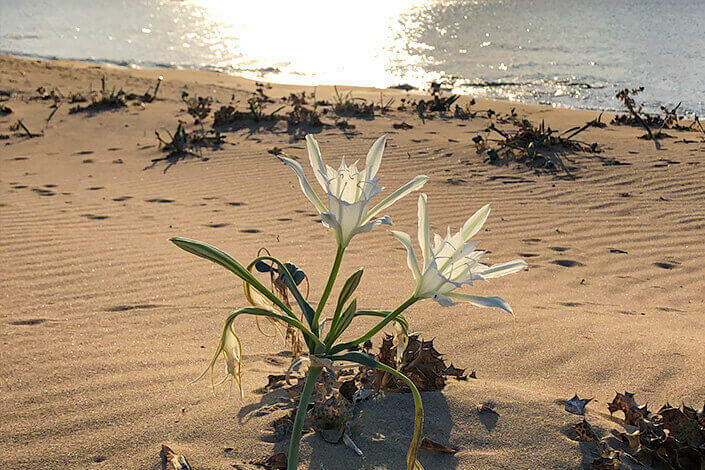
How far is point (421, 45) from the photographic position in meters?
22.9

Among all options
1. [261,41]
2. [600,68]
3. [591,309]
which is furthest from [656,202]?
[261,41]

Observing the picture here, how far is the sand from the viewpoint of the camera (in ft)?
7.13

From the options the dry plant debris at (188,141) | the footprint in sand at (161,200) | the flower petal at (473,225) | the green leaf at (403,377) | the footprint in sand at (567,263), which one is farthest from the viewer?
the dry plant debris at (188,141)

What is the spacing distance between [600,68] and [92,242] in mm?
16473

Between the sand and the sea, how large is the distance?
271 inches

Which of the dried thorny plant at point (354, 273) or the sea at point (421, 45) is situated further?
the sea at point (421, 45)

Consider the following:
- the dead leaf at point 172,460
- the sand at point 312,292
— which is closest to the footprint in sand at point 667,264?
the sand at point 312,292

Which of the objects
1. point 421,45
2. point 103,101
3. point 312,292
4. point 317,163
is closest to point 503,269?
point 317,163

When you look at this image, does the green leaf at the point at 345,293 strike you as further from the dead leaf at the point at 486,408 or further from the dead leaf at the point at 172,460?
the dead leaf at the point at 486,408

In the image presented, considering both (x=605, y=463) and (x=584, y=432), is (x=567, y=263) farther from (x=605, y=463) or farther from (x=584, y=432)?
(x=605, y=463)

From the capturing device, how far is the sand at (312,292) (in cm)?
217

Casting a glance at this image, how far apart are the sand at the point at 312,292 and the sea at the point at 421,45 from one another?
687 cm

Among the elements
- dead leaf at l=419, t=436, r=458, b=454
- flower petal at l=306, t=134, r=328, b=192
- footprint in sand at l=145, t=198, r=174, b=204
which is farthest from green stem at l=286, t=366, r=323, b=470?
footprint in sand at l=145, t=198, r=174, b=204

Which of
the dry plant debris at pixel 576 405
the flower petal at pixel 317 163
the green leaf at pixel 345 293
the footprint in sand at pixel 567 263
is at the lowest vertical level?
the dry plant debris at pixel 576 405
